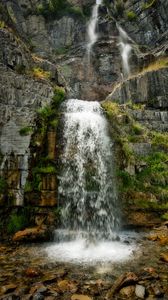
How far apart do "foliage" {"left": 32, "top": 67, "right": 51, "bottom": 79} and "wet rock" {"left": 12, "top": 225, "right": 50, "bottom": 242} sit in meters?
9.08

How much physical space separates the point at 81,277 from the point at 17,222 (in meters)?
3.96

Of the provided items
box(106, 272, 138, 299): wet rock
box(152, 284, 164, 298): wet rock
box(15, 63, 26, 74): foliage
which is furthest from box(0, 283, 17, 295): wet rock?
box(15, 63, 26, 74): foliage

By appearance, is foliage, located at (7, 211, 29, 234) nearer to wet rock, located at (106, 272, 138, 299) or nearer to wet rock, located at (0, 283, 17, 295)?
wet rock, located at (0, 283, 17, 295)

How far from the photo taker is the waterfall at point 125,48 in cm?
2995

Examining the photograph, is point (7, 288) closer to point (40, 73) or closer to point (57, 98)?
point (57, 98)

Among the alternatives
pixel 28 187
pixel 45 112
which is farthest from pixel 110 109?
pixel 28 187

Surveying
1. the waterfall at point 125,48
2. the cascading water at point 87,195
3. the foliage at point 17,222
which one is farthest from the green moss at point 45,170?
the waterfall at point 125,48

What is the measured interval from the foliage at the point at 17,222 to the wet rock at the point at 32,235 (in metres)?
0.28

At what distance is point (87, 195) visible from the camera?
10.8 m

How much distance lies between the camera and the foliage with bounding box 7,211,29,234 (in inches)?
378

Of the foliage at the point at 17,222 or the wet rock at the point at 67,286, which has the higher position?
the foliage at the point at 17,222

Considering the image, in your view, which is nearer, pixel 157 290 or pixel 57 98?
pixel 157 290

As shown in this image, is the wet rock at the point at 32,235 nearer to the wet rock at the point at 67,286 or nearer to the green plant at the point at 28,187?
the green plant at the point at 28,187

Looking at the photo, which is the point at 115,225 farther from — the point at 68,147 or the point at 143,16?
the point at 143,16
